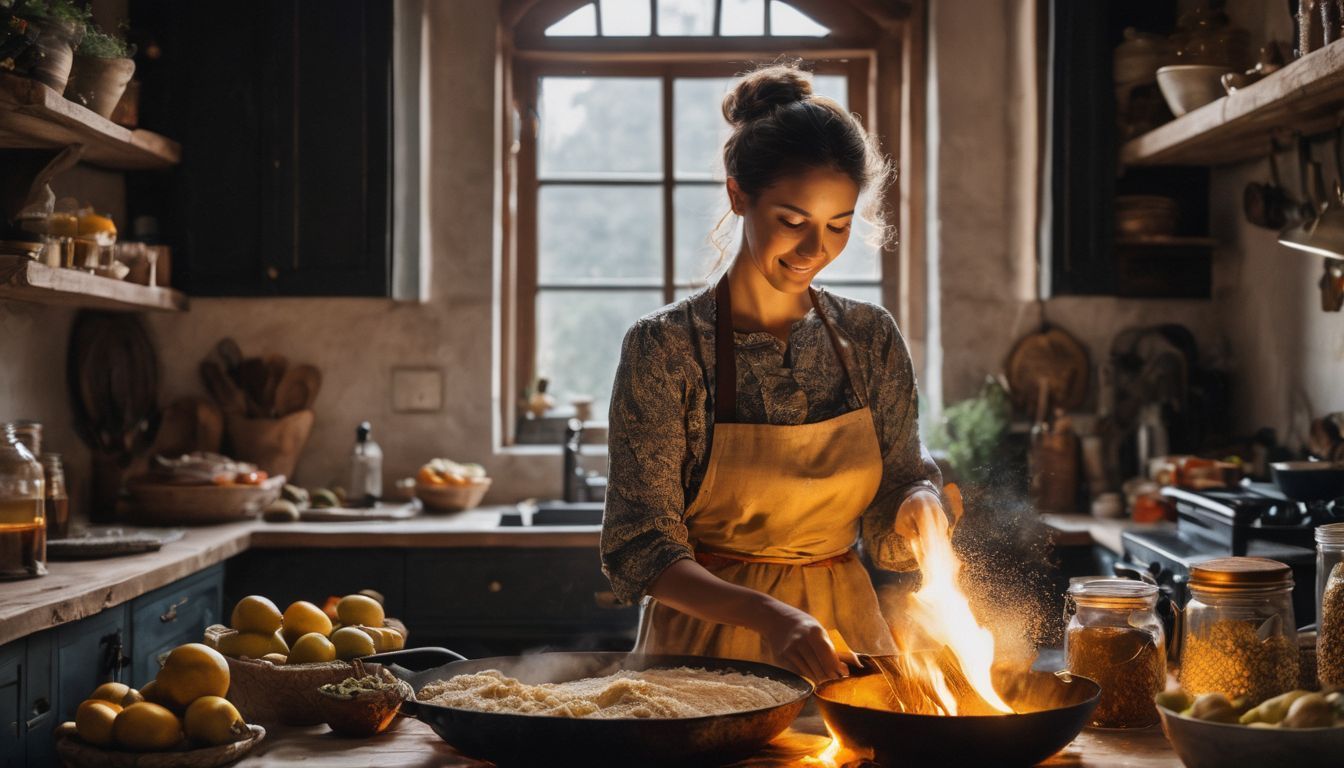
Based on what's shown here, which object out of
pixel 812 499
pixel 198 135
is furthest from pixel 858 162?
pixel 198 135

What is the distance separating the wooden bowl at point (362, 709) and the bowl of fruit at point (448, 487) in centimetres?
250

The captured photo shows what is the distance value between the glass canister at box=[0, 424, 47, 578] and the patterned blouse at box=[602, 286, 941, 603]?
4.83ft

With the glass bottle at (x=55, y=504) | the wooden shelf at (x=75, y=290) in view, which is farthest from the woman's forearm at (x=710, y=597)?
the glass bottle at (x=55, y=504)

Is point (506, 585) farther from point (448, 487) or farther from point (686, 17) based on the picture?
point (686, 17)

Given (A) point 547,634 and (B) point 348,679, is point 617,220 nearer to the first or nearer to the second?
(A) point 547,634

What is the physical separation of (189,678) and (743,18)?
3.74m

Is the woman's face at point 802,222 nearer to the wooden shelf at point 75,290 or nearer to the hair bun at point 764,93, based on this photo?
the hair bun at point 764,93

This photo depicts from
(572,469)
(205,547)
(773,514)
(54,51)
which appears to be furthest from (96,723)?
(572,469)

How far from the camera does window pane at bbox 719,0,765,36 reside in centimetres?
470

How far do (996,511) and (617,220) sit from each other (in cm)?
189

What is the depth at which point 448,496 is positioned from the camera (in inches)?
161

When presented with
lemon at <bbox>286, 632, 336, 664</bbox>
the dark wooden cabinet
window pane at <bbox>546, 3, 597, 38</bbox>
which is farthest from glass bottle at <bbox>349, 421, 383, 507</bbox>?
lemon at <bbox>286, 632, 336, 664</bbox>

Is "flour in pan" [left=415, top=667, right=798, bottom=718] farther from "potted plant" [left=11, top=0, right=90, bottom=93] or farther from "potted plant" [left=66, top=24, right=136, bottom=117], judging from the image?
"potted plant" [left=66, top=24, right=136, bottom=117]

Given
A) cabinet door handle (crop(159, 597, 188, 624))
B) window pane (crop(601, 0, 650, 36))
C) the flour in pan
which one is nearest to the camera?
the flour in pan
